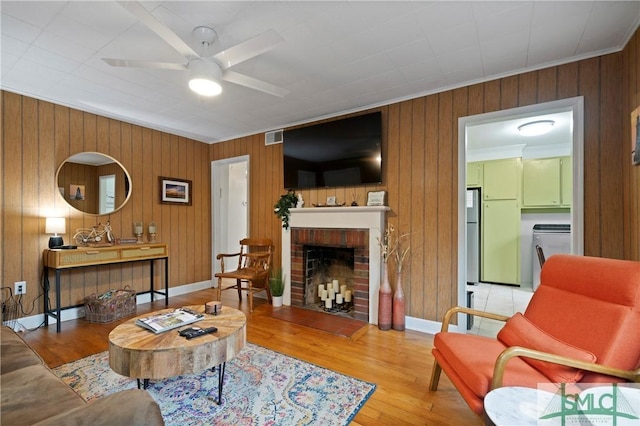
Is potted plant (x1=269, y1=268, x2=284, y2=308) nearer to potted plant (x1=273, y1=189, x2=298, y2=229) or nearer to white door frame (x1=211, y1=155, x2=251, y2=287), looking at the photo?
potted plant (x1=273, y1=189, x2=298, y2=229)

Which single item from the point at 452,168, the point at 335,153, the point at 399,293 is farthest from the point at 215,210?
the point at 452,168

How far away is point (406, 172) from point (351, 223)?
85 cm

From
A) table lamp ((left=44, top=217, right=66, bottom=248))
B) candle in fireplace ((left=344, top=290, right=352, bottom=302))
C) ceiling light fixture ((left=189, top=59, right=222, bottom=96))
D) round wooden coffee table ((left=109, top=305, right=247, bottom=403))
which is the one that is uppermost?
ceiling light fixture ((left=189, top=59, right=222, bottom=96))

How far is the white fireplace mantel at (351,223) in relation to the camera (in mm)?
3270

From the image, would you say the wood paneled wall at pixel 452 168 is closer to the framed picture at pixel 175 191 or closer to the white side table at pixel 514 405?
the white side table at pixel 514 405

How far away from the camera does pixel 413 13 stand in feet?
6.21

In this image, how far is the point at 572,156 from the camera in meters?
2.52

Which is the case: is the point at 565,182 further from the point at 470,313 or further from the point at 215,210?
the point at 215,210

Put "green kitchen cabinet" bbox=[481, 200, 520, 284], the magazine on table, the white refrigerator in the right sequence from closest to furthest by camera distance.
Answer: the magazine on table, "green kitchen cabinet" bbox=[481, 200, 520, 284], the white refrigerator

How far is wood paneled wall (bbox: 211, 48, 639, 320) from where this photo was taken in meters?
2.29

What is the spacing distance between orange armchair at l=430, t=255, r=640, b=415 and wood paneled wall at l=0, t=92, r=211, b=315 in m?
3.98

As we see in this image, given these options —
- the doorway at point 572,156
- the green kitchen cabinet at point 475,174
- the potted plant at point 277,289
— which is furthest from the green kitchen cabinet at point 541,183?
the potted plant at point 277,289

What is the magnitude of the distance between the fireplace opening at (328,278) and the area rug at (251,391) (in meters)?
1.44

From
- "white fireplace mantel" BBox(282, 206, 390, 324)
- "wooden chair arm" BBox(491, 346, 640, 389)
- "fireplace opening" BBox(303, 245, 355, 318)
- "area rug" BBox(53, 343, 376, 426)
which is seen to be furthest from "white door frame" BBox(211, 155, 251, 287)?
"wooden chair arm" BBox(491, 346, 640, 389)
